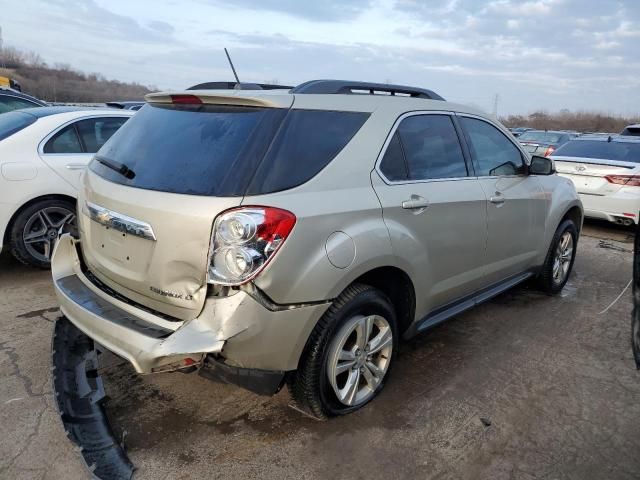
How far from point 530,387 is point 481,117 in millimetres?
2015

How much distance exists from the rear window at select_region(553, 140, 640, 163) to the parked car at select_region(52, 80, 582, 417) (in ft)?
18.7

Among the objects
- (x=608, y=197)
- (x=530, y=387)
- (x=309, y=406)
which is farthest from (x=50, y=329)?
(x=608, y=197)

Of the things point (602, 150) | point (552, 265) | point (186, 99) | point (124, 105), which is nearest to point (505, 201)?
point (552, 265)

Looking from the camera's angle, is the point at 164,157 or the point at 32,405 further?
the point at 32,405

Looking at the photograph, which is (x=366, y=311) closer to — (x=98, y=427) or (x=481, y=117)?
(x=98, y=427)

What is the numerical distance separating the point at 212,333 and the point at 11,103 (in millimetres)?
10051

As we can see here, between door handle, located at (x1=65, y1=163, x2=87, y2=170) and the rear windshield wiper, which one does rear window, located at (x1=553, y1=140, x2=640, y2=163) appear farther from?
the rear windshield wiper

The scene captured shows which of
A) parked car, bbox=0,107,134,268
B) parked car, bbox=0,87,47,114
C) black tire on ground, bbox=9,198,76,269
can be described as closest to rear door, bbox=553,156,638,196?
parked car, bbox=0,107,134,268

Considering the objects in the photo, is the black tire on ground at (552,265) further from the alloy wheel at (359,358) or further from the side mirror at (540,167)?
the alloy wheel at (359,358)

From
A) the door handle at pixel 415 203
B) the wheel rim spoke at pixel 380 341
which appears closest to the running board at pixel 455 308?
the wheel rim spoke at pixel 380 341

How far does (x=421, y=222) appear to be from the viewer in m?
3.04

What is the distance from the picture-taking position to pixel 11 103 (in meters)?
10.0

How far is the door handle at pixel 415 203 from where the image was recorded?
9.64ft

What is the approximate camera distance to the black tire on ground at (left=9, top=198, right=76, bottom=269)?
4.79 metres
